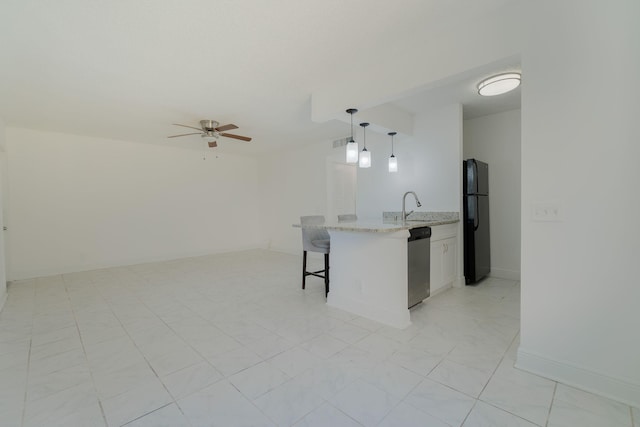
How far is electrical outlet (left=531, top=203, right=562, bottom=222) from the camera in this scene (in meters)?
1.69

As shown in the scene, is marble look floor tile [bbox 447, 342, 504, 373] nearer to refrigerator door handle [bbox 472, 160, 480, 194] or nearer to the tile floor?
the tile floor

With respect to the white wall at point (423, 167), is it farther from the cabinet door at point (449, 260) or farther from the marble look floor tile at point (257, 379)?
the marble look floor tile at point (257, 379)

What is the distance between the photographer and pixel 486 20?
1.95m

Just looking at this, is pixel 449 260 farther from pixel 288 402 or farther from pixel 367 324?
pixel 288 402

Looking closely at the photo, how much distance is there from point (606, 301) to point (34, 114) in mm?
6130

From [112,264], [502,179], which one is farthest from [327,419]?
[112,264]

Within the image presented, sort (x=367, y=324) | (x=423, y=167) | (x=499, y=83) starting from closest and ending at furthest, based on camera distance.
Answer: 1. (x=367, y=324)
2. (x=499, y=83)
3. (x=423, y=167)

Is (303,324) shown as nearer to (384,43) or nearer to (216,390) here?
(216,390)

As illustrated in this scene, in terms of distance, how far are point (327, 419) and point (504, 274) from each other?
12.2ft

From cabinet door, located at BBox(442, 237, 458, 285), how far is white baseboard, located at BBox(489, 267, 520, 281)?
95cm

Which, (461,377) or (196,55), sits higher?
(196,55)

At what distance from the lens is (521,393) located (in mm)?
1597

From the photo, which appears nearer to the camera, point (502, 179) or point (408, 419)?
point (408, 419)

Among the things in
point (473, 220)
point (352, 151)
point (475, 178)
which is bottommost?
point (473, 220)
